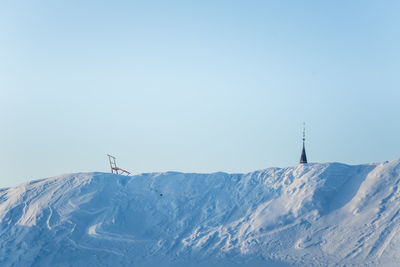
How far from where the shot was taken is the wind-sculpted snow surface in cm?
6206

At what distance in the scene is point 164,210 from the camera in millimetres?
71375

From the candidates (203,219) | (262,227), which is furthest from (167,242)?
(262,227)

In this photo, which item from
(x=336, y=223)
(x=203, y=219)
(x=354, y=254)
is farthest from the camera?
(x=203, y=219)

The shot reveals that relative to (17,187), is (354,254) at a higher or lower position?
lower

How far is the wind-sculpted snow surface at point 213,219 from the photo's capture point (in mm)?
62062

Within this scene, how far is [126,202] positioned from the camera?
7244cm

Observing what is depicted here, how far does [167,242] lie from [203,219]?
4.80 meters

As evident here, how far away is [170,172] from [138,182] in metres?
4.12

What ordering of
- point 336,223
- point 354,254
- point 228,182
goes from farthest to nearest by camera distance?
point 228,182 → point 336,223 → point 354,254

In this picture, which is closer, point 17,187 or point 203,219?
point 203,219

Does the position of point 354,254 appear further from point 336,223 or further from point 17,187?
point 17,187

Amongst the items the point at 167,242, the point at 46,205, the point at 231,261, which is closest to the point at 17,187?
the point at 46,205

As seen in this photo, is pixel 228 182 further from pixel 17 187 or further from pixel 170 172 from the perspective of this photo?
pixel 17 187

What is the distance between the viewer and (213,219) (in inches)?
2709
